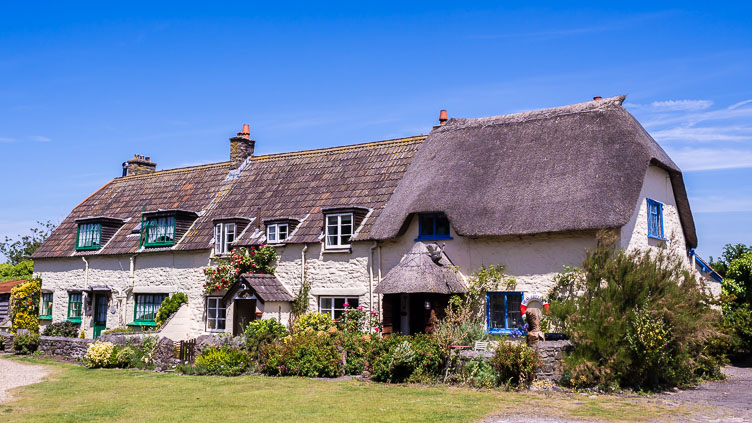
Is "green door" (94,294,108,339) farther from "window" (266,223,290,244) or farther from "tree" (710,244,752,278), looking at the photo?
"tree" (710,244,752,278)

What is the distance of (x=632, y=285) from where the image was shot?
15.0 meters

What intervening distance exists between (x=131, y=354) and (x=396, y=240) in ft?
26.5

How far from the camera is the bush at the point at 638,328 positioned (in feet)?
46.8

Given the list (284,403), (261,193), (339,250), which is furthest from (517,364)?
(261,193)

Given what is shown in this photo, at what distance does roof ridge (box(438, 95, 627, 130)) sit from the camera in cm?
2075

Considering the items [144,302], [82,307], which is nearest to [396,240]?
[144,302]

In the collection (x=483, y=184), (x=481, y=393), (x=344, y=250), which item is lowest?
(x=481, y=393)

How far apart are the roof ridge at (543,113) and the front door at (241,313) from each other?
28.1 ft

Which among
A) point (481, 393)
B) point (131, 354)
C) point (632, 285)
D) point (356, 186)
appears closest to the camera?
point (481, 393)

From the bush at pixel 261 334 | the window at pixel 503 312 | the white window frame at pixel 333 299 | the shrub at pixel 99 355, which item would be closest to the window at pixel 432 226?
the window at pixel 503 312

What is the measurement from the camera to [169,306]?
24094mm

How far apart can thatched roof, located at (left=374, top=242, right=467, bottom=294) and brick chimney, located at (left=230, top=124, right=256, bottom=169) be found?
11147 millimetres

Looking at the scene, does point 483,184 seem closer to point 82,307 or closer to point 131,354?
point 131,354

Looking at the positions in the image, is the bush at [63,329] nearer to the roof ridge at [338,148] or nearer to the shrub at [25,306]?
the shrub at [25,306]
